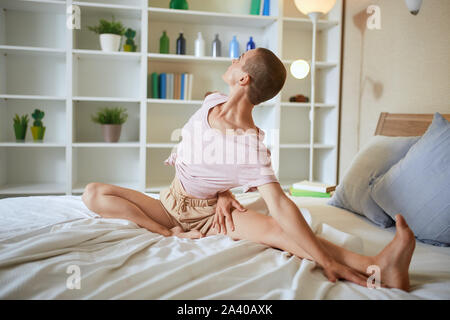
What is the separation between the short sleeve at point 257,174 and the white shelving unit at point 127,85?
1961 mm

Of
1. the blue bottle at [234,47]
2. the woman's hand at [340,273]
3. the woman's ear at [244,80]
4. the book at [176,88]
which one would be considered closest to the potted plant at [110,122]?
the book at [176,88]

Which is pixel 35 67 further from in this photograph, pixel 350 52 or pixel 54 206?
pixel 350 52

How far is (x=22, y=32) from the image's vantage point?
329 cm

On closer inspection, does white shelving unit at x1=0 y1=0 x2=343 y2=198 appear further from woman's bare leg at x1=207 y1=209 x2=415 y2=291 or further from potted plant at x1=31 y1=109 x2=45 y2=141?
woman's bare leg at x1=207 y1=209 x2=415 y2=291

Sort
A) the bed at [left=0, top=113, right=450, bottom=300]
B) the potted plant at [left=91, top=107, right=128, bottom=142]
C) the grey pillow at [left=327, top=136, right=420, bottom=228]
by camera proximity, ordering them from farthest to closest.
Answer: the potted plant at [left=91, top=107, right=128, bottom=142]
the grey pillow at [left=327, top=136, right=420, bottom=228]
the bed at [left=0, top=113, right=450, bottom=300]

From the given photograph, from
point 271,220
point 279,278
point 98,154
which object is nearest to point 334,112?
point 98,154

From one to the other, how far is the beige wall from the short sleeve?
131 cm

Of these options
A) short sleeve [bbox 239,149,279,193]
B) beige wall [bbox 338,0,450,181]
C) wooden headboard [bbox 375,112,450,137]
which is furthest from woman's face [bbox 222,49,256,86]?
beige wall [bbox 338,0,450,181]

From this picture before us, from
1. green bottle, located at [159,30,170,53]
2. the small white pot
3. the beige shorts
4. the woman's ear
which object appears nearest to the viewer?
the woman's ear

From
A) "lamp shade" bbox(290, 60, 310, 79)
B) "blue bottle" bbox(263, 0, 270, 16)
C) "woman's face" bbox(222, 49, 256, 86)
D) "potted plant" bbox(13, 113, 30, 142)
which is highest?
"blue bottle" bbox(263, 0, 270, 16)

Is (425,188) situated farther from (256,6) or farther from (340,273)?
(256,6)

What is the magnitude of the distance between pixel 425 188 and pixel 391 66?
4.91ft

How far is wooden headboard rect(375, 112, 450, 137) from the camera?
2.07 m

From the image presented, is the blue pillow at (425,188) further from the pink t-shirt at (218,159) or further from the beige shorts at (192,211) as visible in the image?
the beige shorts at (192,211)
